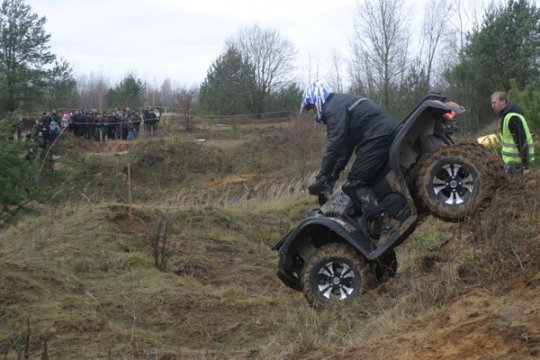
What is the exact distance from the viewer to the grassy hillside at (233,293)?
5.08 m

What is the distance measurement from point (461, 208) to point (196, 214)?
31.1ft

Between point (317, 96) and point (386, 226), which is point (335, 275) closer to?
point (386, 226)

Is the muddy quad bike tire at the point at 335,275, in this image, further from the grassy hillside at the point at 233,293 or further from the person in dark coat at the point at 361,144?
the person in dark coat at the point at 361,144

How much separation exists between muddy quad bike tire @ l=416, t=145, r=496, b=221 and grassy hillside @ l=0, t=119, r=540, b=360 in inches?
6.2

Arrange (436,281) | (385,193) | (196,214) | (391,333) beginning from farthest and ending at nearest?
(196,214), (385,193), (436,281), (391,333)

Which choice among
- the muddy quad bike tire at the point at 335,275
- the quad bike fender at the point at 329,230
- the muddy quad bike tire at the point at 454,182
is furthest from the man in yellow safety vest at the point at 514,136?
the muddy quad bike tire at the point at 335,275

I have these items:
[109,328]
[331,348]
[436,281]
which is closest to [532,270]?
[436,281]

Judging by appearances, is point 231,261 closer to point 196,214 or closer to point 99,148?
point 196,214

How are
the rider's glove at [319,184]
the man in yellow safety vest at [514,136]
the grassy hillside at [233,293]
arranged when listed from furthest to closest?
the man in yellow safety vest at [514,136]
the rider's glove at [319,184]
the grassy hillside at [233,293]

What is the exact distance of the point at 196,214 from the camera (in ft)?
49.6

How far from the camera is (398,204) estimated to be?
6.71m

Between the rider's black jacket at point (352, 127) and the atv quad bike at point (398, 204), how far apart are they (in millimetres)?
208

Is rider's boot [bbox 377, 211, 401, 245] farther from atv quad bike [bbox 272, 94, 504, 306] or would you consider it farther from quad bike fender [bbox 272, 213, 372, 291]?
quad bike fender [bbox 272, 213, 372, 291]

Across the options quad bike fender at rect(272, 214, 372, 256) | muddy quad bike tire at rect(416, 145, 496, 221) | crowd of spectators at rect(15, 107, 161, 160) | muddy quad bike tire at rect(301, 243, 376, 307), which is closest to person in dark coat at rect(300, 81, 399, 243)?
quad bike fender at rect(272, 214, 372, 256)
